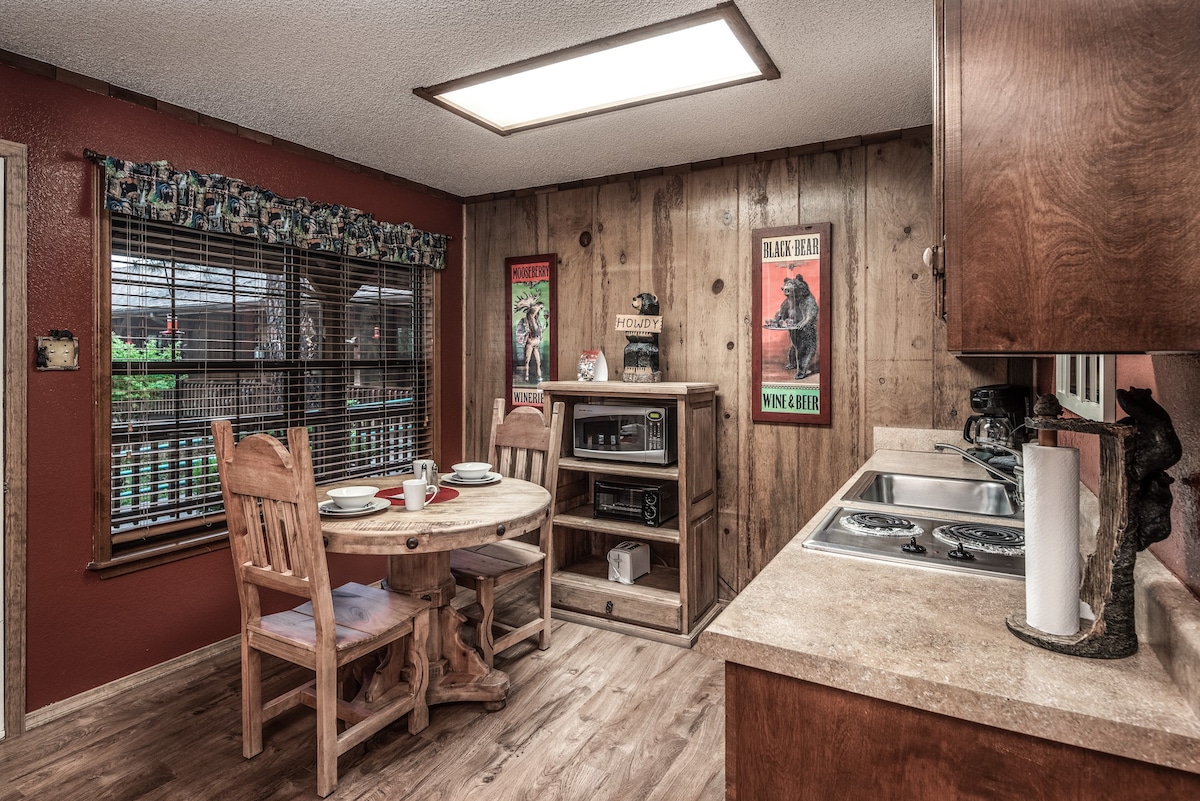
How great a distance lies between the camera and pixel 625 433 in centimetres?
326

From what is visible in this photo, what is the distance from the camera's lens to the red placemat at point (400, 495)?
243 cm

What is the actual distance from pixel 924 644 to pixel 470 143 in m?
2.95

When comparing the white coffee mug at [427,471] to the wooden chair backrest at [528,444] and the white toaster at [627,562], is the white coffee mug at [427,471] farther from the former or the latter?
the white toaster at [627,562]

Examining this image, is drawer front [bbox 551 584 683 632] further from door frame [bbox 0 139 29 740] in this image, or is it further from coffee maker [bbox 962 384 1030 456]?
door frame [bbox 0 139 29 740]

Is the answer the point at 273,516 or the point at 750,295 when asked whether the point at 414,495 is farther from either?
the point at 750,295

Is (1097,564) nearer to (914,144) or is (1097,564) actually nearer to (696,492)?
(696,492)

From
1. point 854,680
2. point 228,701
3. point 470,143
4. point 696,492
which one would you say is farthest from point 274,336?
point 854,680

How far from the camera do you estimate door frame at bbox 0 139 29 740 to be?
2.23 m

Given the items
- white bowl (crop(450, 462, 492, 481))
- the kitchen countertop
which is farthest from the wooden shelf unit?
the kitchen countertop

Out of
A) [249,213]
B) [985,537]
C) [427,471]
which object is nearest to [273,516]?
[427,471]

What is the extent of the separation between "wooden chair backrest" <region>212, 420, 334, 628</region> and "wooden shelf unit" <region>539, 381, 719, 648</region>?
1.58 metres

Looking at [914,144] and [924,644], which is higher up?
[914,144]

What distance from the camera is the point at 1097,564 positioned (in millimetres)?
1009

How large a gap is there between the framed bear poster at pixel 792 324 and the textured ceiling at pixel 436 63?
0.50 m
